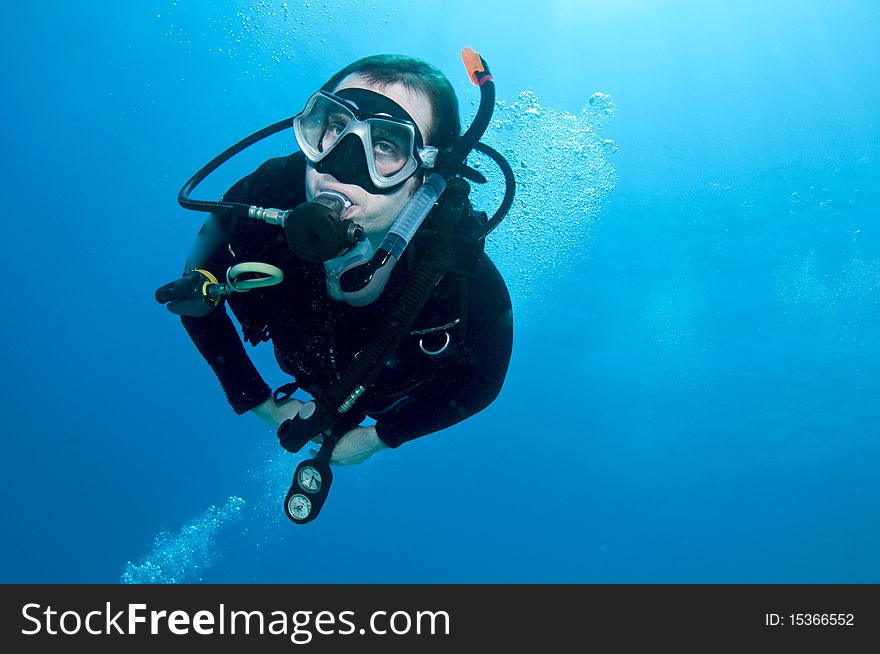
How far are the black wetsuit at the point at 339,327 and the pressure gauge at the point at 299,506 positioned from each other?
0.51 m

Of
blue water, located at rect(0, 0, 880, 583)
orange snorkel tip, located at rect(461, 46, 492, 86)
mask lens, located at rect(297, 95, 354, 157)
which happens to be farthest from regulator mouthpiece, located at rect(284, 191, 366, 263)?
blue water, located at rect(0, 0, 880, 583)

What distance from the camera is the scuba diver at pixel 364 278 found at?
2.36 m

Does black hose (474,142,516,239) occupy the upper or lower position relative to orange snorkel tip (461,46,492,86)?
lower

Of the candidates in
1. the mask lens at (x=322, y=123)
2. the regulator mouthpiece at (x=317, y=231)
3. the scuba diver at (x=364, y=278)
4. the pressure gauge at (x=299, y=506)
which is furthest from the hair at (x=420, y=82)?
the pressure gauge at (x=299, y=506)

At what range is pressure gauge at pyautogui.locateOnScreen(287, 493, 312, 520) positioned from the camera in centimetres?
258

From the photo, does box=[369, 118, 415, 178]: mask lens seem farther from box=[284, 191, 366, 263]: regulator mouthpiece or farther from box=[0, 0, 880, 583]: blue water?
box=[0, 0, 880, 583]: blue water

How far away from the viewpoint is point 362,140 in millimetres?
2363

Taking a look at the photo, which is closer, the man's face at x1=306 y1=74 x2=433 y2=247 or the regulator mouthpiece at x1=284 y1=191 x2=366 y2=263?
the regulator mouthpiece at x1=284 y1=191 x2=366 y2=263

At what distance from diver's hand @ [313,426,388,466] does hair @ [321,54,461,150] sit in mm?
1579

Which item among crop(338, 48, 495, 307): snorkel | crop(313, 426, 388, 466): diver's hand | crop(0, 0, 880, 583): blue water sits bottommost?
crop(313, 426, 388, 466): diver's hand

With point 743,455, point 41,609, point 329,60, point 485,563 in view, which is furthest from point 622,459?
point 41,609

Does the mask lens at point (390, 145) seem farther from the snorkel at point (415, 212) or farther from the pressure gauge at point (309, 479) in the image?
the pressure gauge at point (309, 479)

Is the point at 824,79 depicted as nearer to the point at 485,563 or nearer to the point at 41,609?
the point at 41,609

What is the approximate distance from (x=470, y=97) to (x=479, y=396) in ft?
Answer: 45.6
